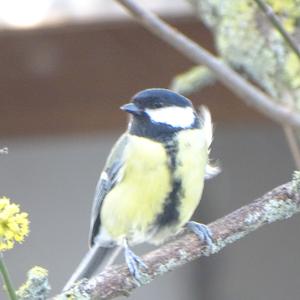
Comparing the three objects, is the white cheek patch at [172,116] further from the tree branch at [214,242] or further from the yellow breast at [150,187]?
the tree branch at [214,242]

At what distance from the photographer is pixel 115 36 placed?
2.54m

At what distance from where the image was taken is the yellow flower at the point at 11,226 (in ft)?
3.17

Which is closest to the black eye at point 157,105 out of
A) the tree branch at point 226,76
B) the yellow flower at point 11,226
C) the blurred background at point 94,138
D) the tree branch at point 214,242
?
the tree branch at point 226,76

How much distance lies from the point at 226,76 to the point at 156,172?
24cm

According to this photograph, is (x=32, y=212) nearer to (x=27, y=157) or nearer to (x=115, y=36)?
(x=27, y=157)

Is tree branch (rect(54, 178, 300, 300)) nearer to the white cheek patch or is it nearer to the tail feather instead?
the white cheek patch

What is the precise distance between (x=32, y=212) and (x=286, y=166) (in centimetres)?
80

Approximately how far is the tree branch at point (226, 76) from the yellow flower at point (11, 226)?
354 millimetres

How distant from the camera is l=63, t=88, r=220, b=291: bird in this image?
4.83ft

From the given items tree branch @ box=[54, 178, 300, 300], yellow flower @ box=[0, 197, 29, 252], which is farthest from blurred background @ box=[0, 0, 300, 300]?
yellow flower @ box=[0, 197, 29, 252]

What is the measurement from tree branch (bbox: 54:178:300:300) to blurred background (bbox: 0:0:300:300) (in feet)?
4.16

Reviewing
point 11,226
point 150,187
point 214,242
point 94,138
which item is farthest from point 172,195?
point 94,138

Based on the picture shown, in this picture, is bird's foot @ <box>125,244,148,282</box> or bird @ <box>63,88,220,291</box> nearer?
bird's foot @ <box>125,244,148,282</box>

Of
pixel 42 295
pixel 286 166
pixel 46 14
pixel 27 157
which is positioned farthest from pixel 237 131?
pixel 42 295
